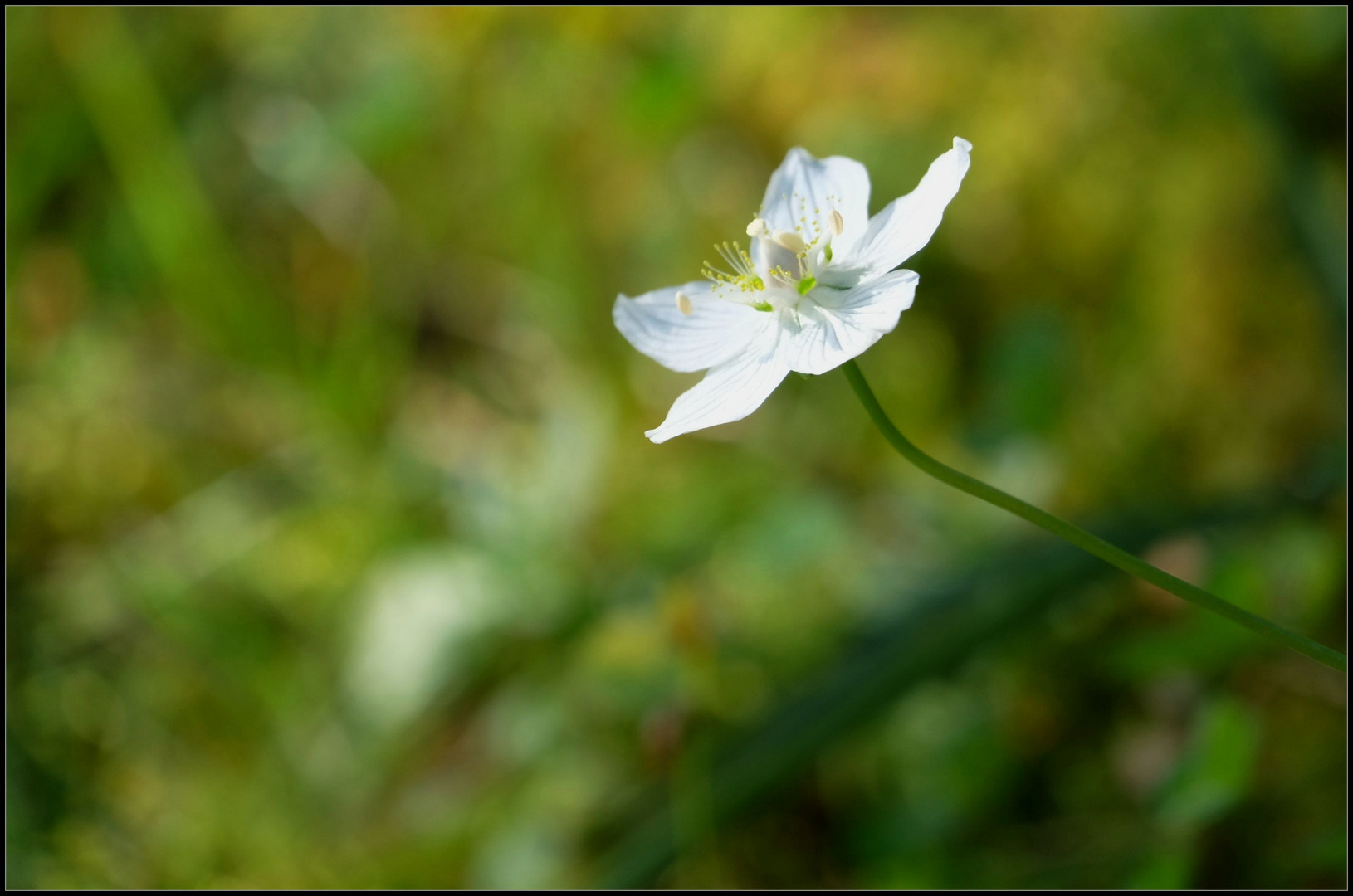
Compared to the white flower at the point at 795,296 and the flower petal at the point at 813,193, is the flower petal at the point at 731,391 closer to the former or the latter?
the white flower at the point at 795,296

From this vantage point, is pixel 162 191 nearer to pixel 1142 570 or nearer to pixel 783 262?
pixel 783 262

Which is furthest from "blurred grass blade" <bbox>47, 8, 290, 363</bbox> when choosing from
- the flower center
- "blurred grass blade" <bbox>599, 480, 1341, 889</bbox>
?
the flower center

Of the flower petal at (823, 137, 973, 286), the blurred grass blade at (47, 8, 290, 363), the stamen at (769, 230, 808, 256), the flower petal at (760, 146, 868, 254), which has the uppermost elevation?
the blurred grass blade at (47, 8, 290, 363)

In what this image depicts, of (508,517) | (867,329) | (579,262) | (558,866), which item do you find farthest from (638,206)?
(867,329)

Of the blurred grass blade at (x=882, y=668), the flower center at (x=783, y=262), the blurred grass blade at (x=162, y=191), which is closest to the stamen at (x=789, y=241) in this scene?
the flower center at (x=783, y=262)

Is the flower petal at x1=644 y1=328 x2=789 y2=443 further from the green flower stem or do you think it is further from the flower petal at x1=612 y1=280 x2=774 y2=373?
the green flower stem

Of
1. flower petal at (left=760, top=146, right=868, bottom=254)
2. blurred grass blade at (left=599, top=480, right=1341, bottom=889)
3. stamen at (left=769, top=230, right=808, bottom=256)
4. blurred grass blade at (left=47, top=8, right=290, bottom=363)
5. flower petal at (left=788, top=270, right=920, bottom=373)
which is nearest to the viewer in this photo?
flower petal at (left=788, top=270, right=920, bottom=373)

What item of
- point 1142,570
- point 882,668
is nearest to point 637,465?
point 882,668

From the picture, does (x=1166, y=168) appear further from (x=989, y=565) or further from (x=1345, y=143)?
(x=989, y=565)
